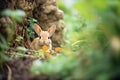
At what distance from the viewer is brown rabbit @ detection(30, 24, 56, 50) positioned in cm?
648

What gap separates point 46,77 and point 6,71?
713 mm

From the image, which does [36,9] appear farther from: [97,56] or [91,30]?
[97,56]

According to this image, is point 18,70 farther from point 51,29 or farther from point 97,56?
point 51,29

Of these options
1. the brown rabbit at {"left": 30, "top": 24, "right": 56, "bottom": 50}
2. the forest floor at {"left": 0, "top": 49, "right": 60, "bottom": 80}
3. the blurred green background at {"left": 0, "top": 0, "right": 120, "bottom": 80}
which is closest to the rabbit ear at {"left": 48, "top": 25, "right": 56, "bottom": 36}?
the brown rabbit at {"left": 30, "top": 24, "right": 56, "bottom": 50}

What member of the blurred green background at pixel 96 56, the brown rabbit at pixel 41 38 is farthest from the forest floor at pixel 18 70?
the brown rabbit at pixel 41 38

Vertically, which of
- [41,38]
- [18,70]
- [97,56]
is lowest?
[97,56]

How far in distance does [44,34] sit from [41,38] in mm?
102

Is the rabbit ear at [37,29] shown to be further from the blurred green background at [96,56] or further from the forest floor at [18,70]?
the blurred green background at [96,56]

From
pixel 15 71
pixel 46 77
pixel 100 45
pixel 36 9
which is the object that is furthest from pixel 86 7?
pixel 36 9

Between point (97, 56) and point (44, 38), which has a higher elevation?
point (44, 38)

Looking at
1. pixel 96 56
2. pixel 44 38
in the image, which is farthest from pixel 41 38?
pixel 96 56

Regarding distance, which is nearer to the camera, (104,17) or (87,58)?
(104,17)

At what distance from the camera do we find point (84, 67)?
360 centimetres

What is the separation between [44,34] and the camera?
665 cm
